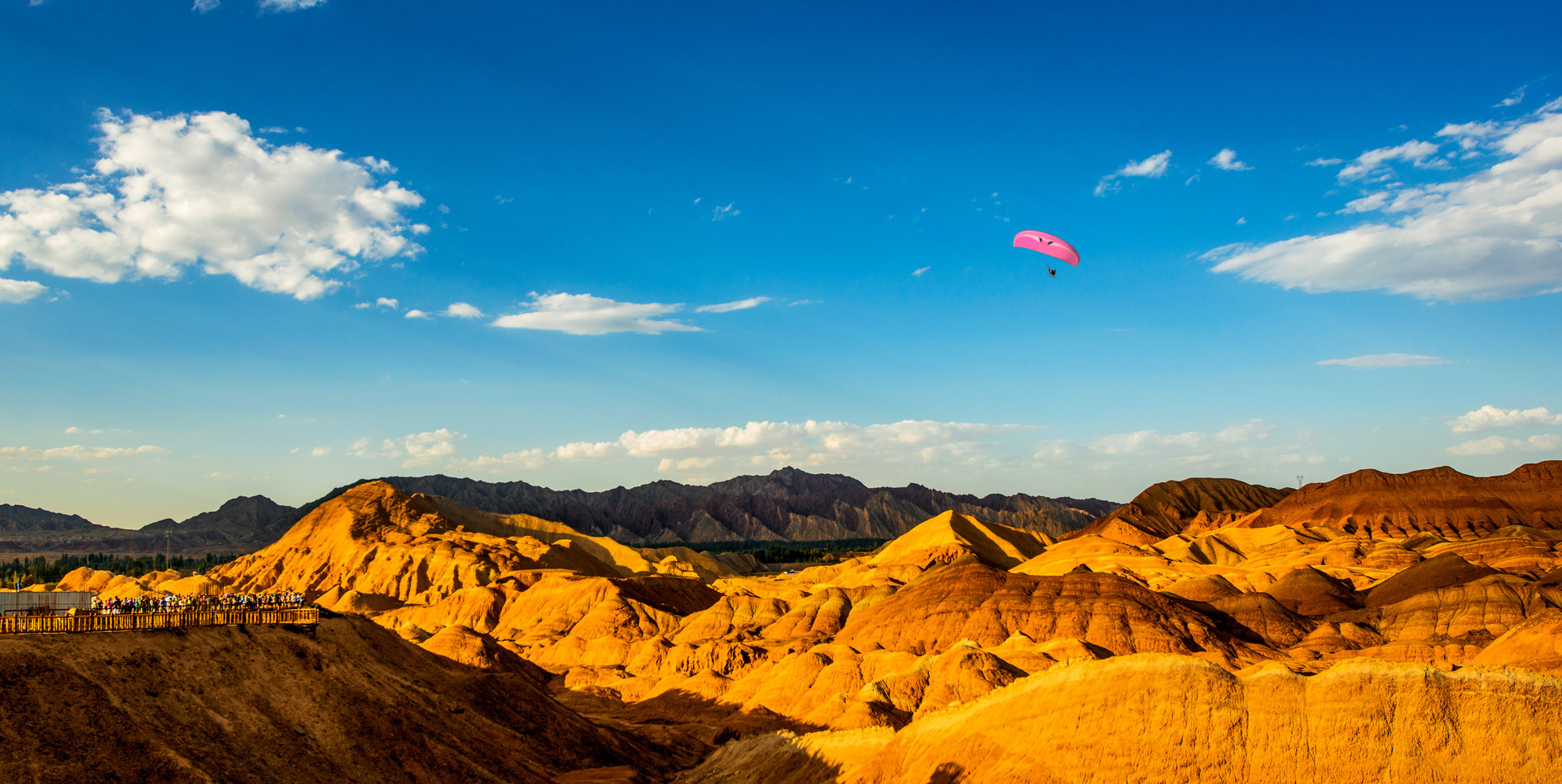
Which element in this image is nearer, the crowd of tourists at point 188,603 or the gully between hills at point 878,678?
the gully between hills at point 878,678

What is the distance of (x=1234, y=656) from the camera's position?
8300 cm

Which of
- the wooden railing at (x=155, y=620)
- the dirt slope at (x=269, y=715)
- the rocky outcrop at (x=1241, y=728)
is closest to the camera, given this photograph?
the rocky outcrop at (x=1241, y=728)

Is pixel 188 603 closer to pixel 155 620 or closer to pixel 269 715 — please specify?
pixel 155 620

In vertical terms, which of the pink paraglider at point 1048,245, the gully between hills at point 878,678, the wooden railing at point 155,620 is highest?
the pink paraglider at point 1048,245

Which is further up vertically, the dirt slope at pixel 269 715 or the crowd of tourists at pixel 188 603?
the crowd of tourists at pixel 188 603

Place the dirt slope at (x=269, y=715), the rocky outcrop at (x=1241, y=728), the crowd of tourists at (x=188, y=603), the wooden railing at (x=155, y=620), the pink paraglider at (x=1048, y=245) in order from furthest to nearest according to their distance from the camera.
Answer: the pink paraglider at (x=1048, y=245) < the crowd of tourists at (x=188, y=603) < the wooden railing at (x=155, y=620) < the dirt slope at (x=269, y=715) < the rocky outcrop at (x=1241, y=728)

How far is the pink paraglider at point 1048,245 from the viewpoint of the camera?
236 ft

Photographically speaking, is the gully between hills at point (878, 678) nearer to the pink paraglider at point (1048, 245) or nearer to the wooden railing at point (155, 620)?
the wooden railing at point (155, 620)

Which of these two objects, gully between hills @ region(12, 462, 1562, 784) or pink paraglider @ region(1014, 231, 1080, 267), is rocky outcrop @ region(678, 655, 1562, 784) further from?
pink paraglider @ region(1014, 231, 1080, 267)

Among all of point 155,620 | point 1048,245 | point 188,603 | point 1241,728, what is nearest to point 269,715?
point 155,620

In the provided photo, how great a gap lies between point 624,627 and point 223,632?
2974 inches

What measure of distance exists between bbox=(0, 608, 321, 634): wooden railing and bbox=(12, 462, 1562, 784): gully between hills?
1370 mm

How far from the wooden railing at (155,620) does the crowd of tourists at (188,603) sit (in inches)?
17.0

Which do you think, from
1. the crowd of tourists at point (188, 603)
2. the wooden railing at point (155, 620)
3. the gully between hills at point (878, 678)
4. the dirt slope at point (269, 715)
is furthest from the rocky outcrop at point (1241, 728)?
the crowd of tourists at point (188, 603)
